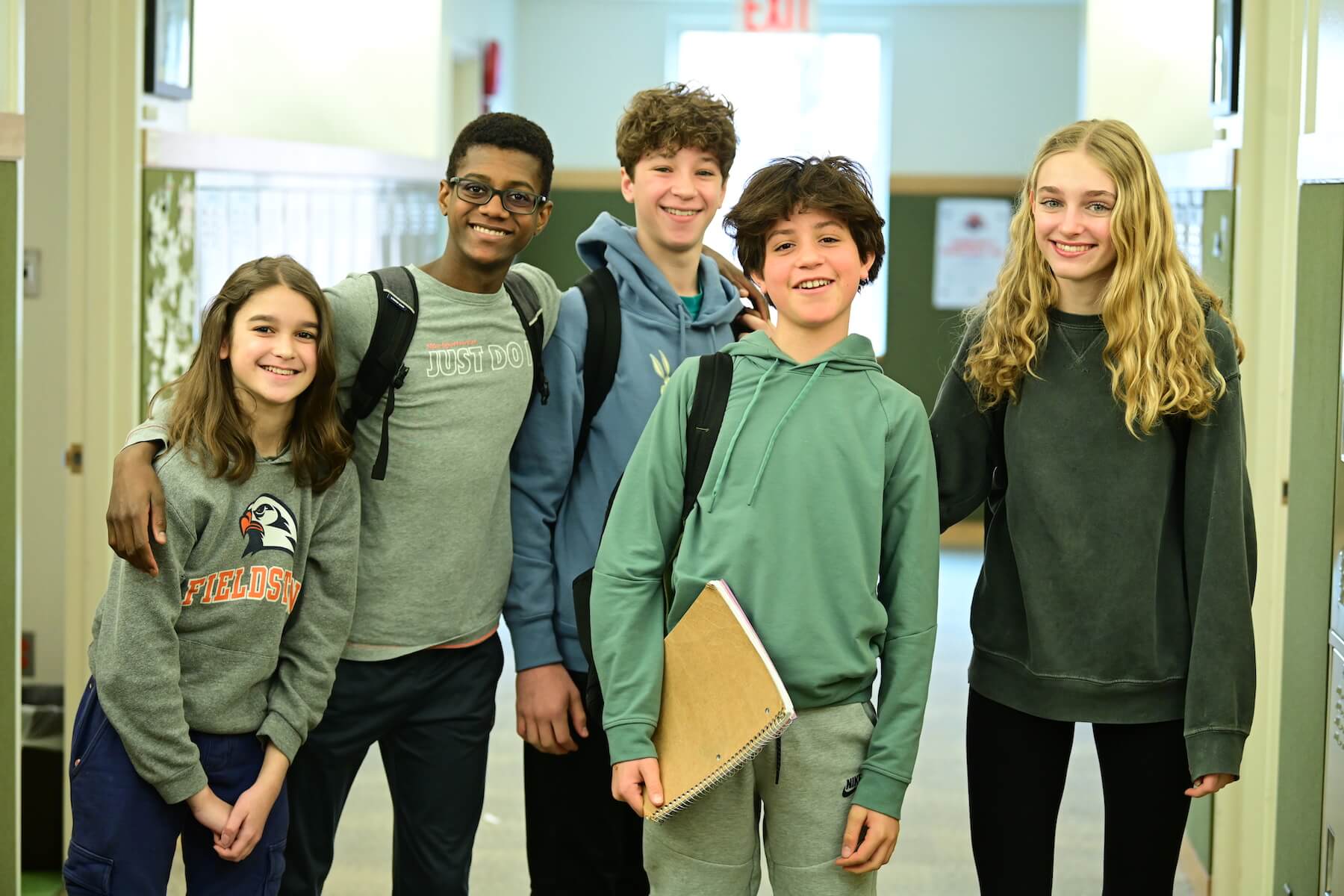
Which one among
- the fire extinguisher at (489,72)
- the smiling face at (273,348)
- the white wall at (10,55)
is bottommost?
the smiling face at (273,348)

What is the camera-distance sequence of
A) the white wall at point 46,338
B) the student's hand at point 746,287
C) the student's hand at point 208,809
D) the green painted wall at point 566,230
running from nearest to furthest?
1. the student's hand at point 208,809
2. the student's hand at point 746,287
3. the white wall at point 46,338
4. the green painted wall at point 566,230

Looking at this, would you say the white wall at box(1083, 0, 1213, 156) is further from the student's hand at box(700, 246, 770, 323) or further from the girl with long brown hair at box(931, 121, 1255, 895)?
the girl with long brown hair at box(931, 121, 1255, 895)

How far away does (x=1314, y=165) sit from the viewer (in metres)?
2.44

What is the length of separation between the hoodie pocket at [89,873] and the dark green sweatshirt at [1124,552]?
1266mm

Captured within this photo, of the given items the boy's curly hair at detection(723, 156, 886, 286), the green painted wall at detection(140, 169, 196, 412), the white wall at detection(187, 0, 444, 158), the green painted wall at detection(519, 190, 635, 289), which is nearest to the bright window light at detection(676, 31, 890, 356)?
the green painted wall at detection(519, 190, 635, 289)

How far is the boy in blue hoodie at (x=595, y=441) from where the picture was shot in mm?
2156

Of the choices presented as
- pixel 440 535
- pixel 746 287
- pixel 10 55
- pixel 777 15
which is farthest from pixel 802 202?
pixel 777 15

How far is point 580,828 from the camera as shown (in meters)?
2.25

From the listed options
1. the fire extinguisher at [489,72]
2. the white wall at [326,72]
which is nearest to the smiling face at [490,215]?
the white wall at [326,72]

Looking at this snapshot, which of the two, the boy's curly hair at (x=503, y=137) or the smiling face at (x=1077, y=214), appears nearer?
the smiling face at (x=1077, y=214)

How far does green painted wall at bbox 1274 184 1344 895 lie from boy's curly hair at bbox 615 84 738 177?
109cm

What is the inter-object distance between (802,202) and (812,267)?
9 centimetres

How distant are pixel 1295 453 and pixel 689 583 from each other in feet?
4.93

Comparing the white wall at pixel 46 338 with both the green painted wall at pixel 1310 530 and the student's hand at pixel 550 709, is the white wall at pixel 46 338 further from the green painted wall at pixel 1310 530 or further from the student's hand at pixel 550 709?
the green painted wall at pixel 1310 530
